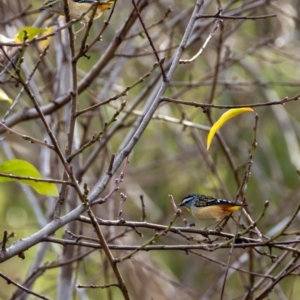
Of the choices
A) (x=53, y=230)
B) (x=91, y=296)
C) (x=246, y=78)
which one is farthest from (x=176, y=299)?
(x=53, y=230)

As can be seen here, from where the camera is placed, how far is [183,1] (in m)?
7.88

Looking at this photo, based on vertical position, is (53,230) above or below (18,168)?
below

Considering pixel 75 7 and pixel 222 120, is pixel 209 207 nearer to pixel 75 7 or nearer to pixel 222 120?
pixel 222 120

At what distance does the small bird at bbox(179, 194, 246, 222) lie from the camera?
2.98 metres

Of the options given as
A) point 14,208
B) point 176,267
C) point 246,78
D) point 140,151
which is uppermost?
point 246,78

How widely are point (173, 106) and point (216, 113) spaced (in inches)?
27.1

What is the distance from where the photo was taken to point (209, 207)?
3078 millimetres

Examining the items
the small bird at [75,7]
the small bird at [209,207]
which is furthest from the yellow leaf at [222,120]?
the small bird at [75,7]

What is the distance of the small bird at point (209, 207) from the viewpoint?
2.98 m

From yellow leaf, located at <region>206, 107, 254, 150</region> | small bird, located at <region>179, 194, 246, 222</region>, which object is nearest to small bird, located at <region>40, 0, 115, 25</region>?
yellow leaf, located at <region>206, 107, 254, 150</region>

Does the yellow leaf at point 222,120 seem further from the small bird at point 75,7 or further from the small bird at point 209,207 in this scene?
the small bird at point 75,7

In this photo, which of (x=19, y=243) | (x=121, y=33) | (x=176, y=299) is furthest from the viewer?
(x=176, y=299)

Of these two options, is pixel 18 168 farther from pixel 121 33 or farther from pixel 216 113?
pixel 216 113

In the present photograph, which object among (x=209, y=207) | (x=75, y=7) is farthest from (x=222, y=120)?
(x=75, y=7)
